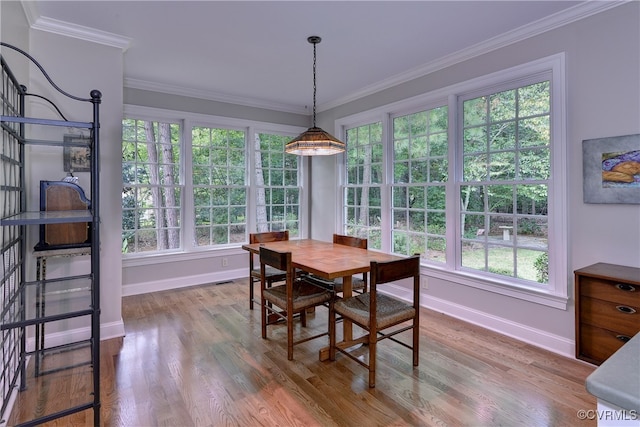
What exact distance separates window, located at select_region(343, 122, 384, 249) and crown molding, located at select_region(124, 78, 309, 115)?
1111 millimetres

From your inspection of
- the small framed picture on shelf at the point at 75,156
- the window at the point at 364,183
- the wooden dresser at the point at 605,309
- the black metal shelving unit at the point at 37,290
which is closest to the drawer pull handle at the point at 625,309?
the wooden dresser at the point at 605,309

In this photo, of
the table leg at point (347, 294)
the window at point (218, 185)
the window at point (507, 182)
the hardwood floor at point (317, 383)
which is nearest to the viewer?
the hardwood floor at point (317, 383)

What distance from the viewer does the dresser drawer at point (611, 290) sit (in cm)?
207

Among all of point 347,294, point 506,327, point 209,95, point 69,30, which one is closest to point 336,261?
point 347,294

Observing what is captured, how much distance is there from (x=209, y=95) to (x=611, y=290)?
4.66 m

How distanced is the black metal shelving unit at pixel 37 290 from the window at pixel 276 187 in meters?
2.65

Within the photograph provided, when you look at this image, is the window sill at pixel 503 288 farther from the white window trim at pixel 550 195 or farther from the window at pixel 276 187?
the window at pixel 276 187

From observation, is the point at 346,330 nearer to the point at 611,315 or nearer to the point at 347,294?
the point at 347,294

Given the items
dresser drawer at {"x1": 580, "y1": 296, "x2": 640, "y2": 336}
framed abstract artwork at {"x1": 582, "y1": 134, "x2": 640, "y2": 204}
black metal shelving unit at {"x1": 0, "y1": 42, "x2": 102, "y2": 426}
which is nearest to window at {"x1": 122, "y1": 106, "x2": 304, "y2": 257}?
black metal shelving unit at {"x1": 0, "y1": 42, "x2": 102, "y2": 426}

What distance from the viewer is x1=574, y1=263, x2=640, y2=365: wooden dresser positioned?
6.86 ft

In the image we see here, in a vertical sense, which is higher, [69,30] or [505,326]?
[69,30]

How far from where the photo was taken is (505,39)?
2.93 metres

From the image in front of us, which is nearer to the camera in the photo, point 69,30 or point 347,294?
point 347,294

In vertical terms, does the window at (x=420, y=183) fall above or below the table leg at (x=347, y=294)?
above
